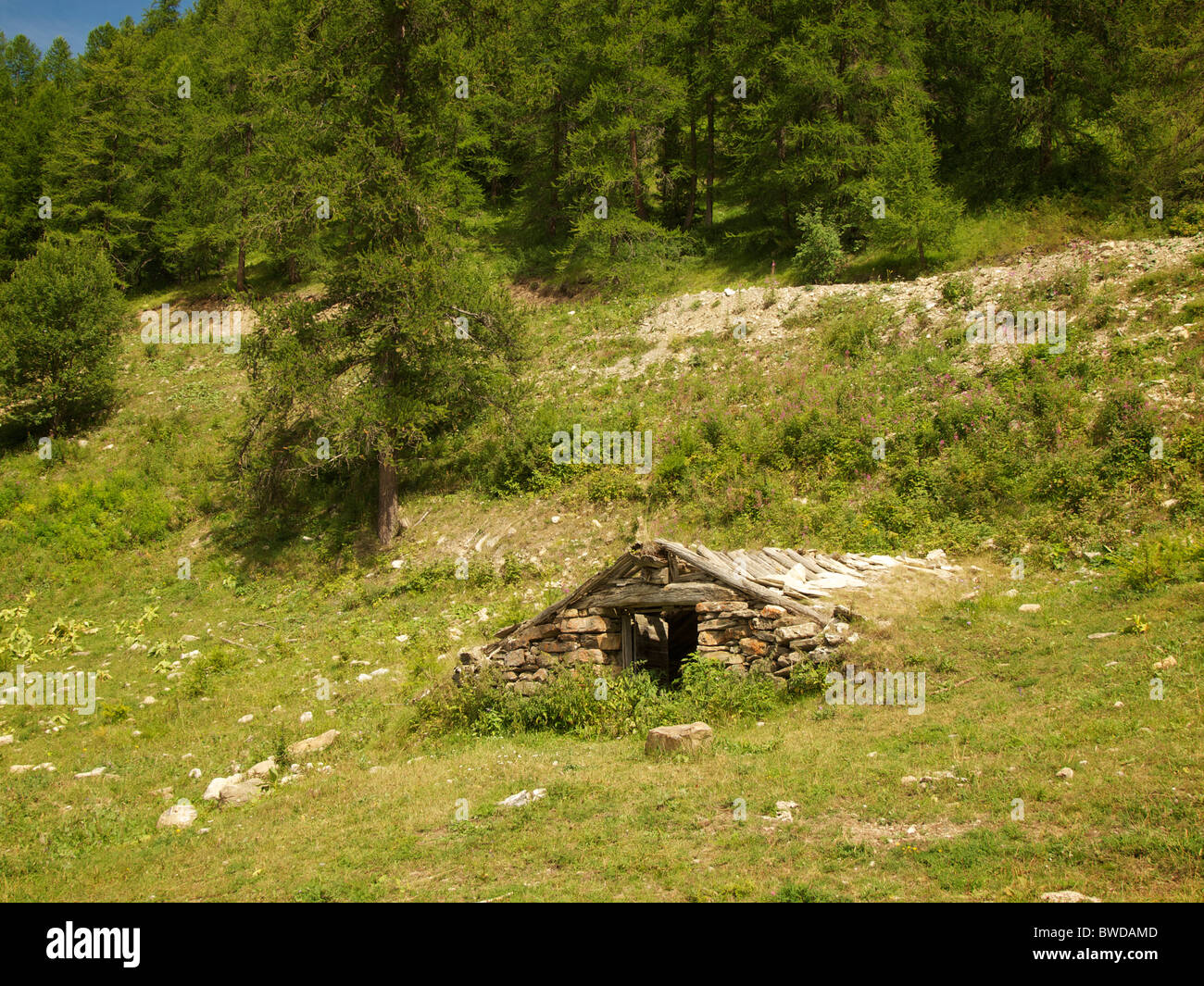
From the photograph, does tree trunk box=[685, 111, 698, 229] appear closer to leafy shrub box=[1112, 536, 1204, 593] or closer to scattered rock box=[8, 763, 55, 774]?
leafy shrub box=[1112, 536, 1204, 593]

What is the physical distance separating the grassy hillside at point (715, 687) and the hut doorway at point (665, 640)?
2.23 m

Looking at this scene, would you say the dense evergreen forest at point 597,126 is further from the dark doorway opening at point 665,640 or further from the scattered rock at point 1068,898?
the scattered rock at point 1068,898

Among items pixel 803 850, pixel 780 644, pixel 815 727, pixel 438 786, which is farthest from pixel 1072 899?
pixel 438 786

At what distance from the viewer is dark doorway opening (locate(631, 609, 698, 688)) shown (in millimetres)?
13641

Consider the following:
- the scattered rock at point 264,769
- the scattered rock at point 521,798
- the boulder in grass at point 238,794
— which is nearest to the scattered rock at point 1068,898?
the scattered rock at point 521,798

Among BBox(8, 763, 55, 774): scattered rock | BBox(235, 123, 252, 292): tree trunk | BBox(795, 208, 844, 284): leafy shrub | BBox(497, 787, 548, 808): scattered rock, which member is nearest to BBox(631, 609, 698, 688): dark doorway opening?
BBox(497, 787, 548, 808): scattered rock

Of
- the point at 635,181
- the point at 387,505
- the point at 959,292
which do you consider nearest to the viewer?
the point at 387,505

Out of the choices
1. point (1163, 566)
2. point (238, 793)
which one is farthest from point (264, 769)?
point (1163, 566)

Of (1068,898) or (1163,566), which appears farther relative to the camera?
(1163,566)

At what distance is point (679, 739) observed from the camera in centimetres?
949

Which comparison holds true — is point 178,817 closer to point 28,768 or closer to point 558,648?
point 28,768

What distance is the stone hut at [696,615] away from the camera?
36.6 ft

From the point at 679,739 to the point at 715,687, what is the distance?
1621mm

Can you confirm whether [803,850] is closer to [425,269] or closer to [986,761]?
[986,761]
